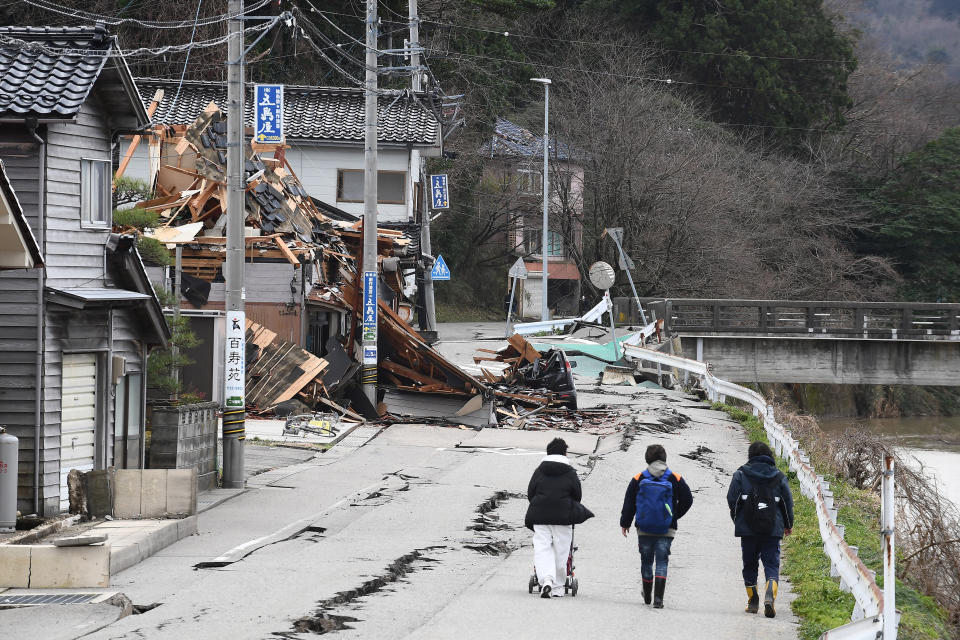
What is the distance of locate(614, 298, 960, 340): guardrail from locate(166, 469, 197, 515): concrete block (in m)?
25.1

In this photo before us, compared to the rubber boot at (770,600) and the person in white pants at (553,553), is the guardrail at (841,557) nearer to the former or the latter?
the rubber boot at (770,600)

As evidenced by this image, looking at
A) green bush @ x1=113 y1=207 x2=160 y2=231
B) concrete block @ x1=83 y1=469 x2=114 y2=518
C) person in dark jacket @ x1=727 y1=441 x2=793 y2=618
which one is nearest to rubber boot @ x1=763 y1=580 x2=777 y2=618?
person in dark jacket @ x1=727 y1=441 x2=793 y2=618

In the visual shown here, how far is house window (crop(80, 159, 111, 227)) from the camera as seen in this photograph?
1448 cm

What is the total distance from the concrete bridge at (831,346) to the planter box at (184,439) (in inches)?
883

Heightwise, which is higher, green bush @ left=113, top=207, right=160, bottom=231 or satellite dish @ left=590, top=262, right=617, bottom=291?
satellite dish @ left=590, top=262, right=617, bottom=291

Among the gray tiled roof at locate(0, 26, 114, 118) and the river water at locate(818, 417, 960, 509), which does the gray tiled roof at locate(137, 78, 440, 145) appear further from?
the gray tiled roof at locate(0, 26, 114, 118)

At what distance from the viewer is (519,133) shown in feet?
181

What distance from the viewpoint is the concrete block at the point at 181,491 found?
1308 centimetres

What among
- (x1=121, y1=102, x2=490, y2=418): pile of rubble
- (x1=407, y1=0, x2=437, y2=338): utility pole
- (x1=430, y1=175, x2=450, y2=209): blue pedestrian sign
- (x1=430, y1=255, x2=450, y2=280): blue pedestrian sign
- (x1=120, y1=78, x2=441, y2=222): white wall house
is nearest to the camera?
(x1=121, y1=102, x2=490, y2=418): pile of rubble

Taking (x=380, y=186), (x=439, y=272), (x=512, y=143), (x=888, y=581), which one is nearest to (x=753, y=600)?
(x=888, y=581)

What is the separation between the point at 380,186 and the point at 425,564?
26891 millimetres

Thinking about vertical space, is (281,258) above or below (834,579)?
above

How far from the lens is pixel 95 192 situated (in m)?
14.7

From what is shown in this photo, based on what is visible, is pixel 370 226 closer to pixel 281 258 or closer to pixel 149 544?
pixel 281 258
